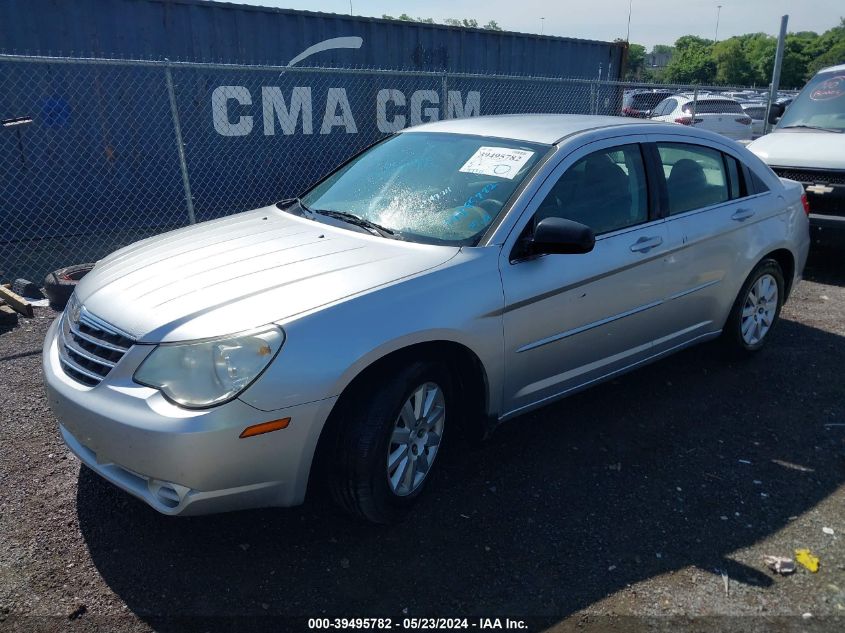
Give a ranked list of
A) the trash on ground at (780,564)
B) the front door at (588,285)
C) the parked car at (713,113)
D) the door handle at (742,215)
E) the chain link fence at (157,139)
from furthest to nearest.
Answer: the parked car at (713,113), the chain link fence at (157,139), the door handle at (742,215), the front door at (588,285), the trash on ground at (780,564)

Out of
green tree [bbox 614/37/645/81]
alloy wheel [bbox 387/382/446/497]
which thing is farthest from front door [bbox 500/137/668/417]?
green tree [bbox 614/37/645/81]

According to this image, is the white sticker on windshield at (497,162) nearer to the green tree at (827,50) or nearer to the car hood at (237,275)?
the car hood at (237,275)

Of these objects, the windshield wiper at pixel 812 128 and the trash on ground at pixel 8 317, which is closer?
the trash on ground at pixel 8 317

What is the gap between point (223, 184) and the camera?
9.90 m

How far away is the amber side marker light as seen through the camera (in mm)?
2529

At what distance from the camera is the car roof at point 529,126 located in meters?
3.86

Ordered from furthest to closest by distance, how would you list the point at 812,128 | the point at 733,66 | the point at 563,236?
the point at 733,66 → the point at 812,128 → the point at 563,236

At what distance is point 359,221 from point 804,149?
5.79m

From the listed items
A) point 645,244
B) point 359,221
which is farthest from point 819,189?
point 359,221

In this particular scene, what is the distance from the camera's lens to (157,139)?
30.9 ft

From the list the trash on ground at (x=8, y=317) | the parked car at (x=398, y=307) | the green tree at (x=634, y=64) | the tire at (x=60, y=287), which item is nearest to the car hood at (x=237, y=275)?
the parked car at (x=398, y=307)

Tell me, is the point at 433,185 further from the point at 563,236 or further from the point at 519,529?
the point at 519,529

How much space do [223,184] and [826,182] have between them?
24.2 ft

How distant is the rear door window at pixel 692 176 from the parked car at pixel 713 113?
492 inches
